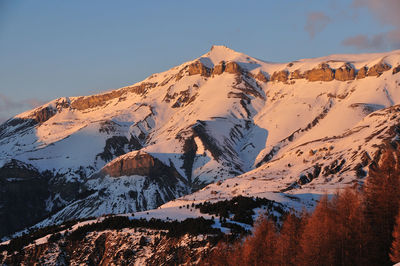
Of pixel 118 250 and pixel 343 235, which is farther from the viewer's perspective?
pixel 118 250

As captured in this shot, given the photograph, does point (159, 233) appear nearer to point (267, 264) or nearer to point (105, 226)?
point (105, 226)

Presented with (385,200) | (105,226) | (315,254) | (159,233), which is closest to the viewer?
(315,254)

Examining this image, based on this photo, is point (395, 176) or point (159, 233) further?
point (159, 233)

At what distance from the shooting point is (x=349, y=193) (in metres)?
104

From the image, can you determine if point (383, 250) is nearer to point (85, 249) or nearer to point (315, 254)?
point (315, 254)

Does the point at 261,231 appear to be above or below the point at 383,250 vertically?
above

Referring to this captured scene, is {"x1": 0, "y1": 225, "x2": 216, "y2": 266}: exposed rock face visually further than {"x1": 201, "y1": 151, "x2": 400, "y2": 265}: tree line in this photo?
Yes

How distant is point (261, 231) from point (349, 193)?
16.2 m

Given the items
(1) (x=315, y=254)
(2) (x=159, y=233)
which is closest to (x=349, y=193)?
(1) (x=315, y=254)

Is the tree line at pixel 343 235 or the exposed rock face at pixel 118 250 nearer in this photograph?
the tree line at pixel 343 235

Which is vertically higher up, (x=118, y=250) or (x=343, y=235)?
(x=118, y=250)

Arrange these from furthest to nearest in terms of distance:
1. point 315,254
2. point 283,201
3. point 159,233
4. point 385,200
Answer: point 283,201 → point 159,233 → point 385,200 → point 315,254

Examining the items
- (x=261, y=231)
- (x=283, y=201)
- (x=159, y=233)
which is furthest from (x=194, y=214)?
(x=261, y=231)

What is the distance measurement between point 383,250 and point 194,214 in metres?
66.5
